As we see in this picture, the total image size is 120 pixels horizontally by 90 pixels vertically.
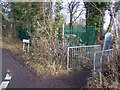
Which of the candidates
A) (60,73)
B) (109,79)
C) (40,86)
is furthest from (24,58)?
(109,79)

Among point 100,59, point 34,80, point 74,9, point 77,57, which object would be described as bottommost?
point 34,80

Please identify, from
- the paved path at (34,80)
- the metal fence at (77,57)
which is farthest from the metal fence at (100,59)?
the metal fence at (77,57)

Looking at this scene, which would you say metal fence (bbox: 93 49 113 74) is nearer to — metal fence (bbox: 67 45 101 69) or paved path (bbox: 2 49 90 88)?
paved path (bbox: 2 49 90 88)

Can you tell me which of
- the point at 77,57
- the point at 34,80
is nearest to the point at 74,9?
the point at 77,57

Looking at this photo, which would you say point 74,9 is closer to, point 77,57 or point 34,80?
point 77,57

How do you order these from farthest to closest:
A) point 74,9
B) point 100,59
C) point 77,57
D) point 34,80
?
point 74,9 < point 77,57 < point 34,80 < point 100,59

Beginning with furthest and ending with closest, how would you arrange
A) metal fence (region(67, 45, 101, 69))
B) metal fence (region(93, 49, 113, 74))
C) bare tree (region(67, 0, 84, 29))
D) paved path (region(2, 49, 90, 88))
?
bare tree (region(67, 0, 84, 29)) < metal fence (region(67, 45, 101, 69)) < paved path (region(2, 49, 90, 88)) < metal fence (region(93, 49, 113, 74))

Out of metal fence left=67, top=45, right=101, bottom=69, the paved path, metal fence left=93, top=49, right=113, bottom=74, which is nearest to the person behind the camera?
metal fence left=93, top=49, right=113, bottom=74

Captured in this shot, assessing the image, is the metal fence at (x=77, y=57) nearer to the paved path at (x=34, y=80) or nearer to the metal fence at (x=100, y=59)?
the paved path at (x=34, y=80)

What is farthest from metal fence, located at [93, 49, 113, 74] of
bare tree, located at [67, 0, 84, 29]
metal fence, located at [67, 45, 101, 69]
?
bare tree, located at [67, 0, 84, 29]

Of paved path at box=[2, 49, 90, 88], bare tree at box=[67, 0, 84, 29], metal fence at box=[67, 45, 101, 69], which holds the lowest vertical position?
paved path at box=[2, 49, 90, 88]

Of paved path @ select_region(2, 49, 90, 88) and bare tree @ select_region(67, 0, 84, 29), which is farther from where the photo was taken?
bare tree @ select_region(67, 0, 84, 29)

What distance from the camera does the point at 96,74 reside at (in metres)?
6.09

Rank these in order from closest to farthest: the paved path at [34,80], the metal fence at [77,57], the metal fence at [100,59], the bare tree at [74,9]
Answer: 1. the metal fence at [100,59]
2. the paved path at [34,80]
3. the metal fence at [77,57]
4. the bare tree at [74,9]
